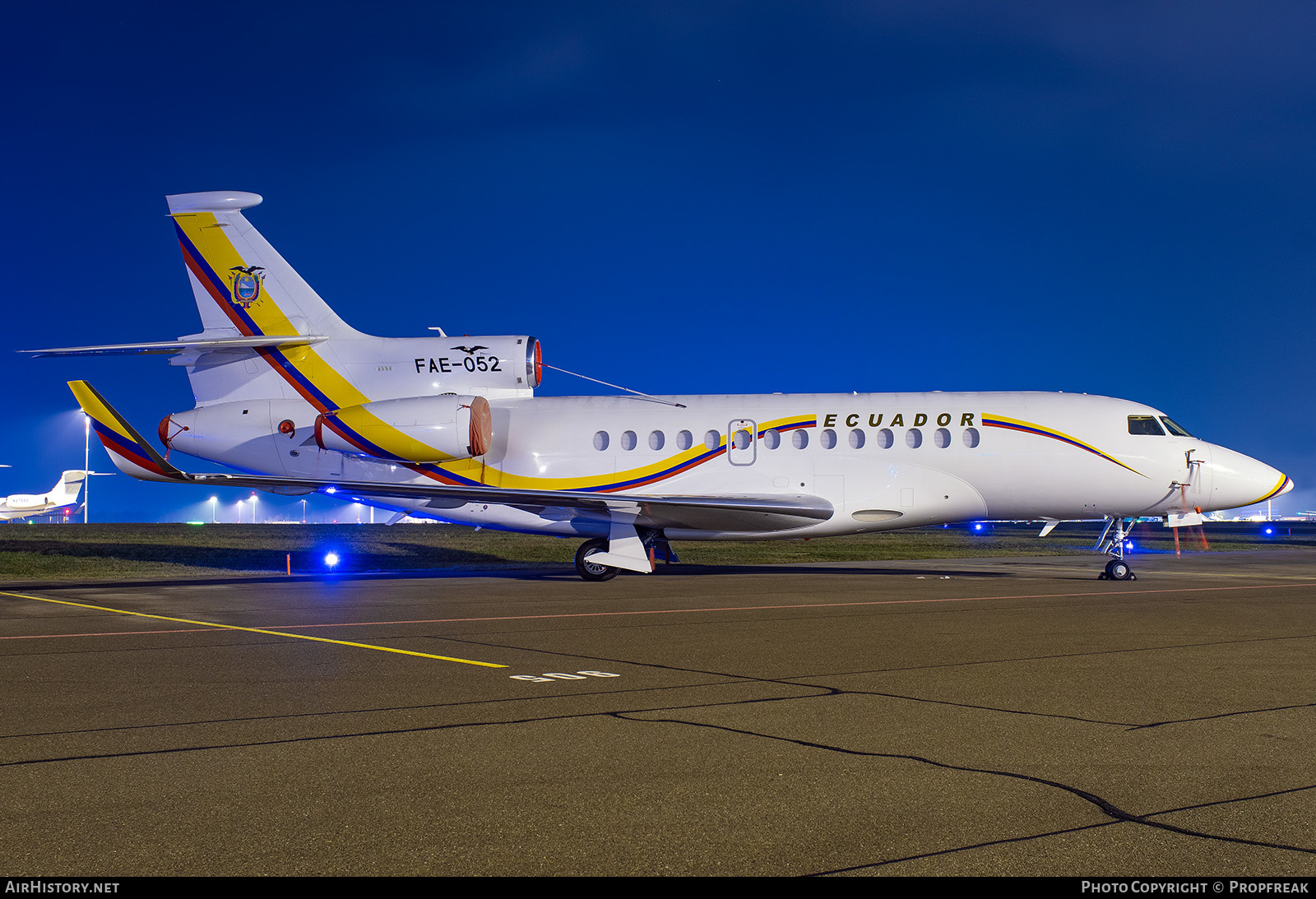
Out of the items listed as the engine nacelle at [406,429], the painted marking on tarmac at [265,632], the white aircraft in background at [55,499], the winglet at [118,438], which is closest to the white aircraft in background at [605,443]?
the engine nacelle at [406,429]

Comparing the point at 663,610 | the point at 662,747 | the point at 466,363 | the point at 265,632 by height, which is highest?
the point at 466,363

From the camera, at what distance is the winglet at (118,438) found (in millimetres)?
19922

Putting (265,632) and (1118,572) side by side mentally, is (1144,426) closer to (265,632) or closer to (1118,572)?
(1118,572)

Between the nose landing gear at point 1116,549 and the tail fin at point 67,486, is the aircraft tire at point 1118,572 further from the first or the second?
the tail fin at point 67,486

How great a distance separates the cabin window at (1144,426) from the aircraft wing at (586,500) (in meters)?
6.53

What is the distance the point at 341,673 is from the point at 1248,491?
1967 centimetres

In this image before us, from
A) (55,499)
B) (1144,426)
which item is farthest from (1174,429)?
(55,499)

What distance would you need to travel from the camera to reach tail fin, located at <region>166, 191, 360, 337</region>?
23.9 meters

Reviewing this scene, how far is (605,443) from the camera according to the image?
2411cm

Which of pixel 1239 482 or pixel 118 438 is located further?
pixel 1239 482

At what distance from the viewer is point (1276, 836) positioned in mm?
4570

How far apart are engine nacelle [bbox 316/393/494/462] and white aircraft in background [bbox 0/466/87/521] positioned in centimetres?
7819

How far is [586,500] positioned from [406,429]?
13.4ft
